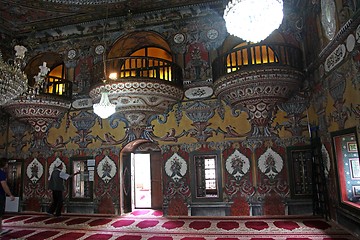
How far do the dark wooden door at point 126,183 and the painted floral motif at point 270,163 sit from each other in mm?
3653

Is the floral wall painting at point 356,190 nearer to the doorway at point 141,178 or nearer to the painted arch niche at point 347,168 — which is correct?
the painted arch niche at point 347,168

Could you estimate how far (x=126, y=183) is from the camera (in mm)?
7609

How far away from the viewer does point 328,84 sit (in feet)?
17.1

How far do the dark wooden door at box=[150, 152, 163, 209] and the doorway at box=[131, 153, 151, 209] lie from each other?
314 millimetres

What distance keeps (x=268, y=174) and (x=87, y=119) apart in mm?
5136

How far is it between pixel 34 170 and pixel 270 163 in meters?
6.73

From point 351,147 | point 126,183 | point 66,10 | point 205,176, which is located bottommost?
point 126,183

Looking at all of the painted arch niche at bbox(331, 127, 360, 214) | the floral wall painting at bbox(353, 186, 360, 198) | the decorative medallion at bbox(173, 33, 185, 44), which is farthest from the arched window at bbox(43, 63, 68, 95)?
the floral wall painting at bbox(353, 186, 360, 198)

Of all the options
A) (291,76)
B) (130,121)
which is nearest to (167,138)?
(130,121)

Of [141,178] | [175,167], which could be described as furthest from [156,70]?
[141,178]

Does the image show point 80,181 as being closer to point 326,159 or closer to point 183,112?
point 183,112

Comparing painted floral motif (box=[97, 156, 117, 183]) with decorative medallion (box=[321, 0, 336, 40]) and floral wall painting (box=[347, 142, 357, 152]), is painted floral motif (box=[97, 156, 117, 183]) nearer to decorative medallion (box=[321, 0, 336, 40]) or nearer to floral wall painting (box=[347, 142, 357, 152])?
floral wall painting (box=[347, 142, 357, 152])

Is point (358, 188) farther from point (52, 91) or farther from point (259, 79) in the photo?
point (52, 91)

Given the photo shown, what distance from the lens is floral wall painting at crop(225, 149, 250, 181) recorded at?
6539 millimetres
